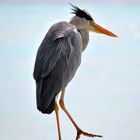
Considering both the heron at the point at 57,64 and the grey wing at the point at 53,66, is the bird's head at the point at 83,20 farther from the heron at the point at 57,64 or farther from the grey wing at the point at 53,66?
the grey wing at the point at 53,66

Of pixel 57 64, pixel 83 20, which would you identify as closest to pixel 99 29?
pixel 83 20

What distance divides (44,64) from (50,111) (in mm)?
646

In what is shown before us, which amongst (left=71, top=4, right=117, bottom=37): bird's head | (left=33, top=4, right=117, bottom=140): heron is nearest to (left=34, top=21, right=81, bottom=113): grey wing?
(left=33, top=4, right=117, bottom=140): heron

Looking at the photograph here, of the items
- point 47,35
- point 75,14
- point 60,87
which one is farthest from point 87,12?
point 60,87

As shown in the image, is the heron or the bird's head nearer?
the heron

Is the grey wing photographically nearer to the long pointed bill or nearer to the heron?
the heron

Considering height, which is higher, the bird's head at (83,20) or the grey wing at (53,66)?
the bird's head at (83,20)

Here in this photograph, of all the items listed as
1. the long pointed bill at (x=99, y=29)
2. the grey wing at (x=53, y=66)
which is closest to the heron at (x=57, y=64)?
the grey wing at (x=53, y=66)

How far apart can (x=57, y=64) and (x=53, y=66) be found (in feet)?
0.21

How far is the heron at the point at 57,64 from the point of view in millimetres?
8742

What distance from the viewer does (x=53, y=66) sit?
351 inches

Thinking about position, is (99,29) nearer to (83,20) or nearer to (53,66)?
(83,20)

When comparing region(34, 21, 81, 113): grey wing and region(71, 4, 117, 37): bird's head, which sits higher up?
region(71, 4, 117, 37): bird's head

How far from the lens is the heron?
874 cm
